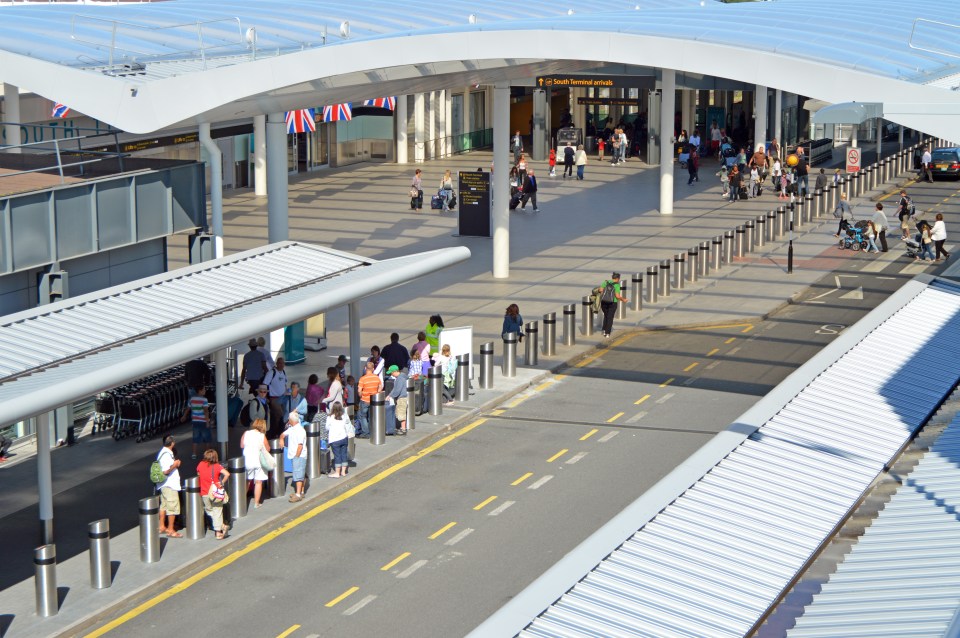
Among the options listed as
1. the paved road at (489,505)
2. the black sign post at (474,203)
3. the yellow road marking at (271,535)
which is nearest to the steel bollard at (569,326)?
the paved road at (489,505)

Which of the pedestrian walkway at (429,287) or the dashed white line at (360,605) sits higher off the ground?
the pedestrian walkway at (429,287)

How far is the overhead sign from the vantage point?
159 feet

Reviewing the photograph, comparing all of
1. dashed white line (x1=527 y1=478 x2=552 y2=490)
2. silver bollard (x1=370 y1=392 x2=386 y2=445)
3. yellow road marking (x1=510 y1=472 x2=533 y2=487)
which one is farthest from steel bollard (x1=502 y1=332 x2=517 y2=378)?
dashed white line (x1=527 y1=478 x2=552 y2=490)

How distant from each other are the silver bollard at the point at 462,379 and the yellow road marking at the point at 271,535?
869 millimetres

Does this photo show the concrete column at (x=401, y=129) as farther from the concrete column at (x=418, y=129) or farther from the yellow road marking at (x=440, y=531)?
the yellow road marking at (x=440, y=531)

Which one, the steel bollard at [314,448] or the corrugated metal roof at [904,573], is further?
the steel bollard at [314,448]

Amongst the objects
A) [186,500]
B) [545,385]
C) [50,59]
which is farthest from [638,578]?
[50,59]

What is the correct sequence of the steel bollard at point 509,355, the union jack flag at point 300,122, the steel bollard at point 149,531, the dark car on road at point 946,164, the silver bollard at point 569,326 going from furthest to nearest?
the dark car on road at point 946,164, the union jack flag at point 300,122, the silver bollard at point 569,326, the steel bollard at point 509,355, the steel bollard at point 149,531

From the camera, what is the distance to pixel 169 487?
17.5 m

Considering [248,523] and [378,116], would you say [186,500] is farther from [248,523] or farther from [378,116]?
[378,116]

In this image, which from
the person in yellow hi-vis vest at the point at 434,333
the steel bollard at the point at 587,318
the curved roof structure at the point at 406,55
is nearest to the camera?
the curved roof structure at the point at 406,55

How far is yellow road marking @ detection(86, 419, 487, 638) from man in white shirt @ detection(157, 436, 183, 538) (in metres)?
0.97

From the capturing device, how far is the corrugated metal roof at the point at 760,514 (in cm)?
951

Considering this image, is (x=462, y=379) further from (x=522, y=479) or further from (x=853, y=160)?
(x=853, y=160)
